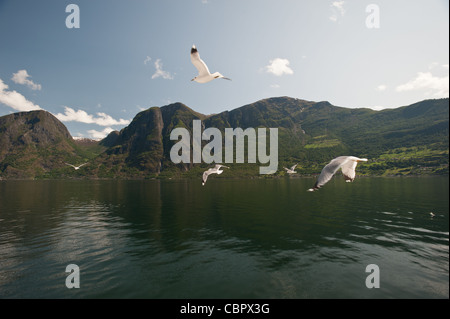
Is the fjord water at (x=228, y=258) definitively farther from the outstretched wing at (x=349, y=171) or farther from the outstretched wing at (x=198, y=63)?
the outstretched wing at (x=198, y=63)

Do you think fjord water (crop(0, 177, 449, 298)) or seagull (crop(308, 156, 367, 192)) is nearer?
seagull (crop(308, 156, 367, 192))

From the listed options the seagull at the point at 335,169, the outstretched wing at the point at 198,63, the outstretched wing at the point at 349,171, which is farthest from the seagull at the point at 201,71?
the outstretched wing at the point at 349,171

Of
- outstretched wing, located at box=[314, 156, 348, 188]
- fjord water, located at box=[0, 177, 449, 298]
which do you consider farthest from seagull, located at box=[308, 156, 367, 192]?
fjord water, located at box=[0, 177, 449, 298]

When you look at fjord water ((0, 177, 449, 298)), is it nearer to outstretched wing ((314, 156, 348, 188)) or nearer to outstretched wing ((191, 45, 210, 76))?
outstretched wing ((314, 156, 348, 188))

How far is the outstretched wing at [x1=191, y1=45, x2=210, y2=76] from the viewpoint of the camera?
48.2ft

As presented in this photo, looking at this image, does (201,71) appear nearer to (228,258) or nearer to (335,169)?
(335,169)

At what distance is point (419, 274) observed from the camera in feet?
47.6

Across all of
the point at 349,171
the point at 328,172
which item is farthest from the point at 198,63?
the point at 349,171

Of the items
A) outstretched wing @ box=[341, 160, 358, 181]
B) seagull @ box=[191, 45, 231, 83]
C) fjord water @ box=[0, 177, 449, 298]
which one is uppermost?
seagull @ box=[191, 45, 231, 83]

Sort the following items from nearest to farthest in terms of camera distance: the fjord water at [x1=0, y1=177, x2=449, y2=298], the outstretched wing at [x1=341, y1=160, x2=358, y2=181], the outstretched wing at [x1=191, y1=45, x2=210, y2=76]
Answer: the outstretched wing at [x1=341, y1=160, x2=358, y2=181] → the fjord water at [x1=0, y1=177, x2=449, y2=298] → the outstretched wing at [x1=191, y1=45, x2=210, y2=76]

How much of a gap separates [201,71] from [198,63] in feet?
2.29

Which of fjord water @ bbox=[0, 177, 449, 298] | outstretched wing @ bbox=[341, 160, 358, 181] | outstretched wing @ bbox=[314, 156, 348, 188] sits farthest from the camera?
fjord water @ bbox=[0, 177, 449, 298]

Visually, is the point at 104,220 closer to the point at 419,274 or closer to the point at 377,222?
the point at 419,274
